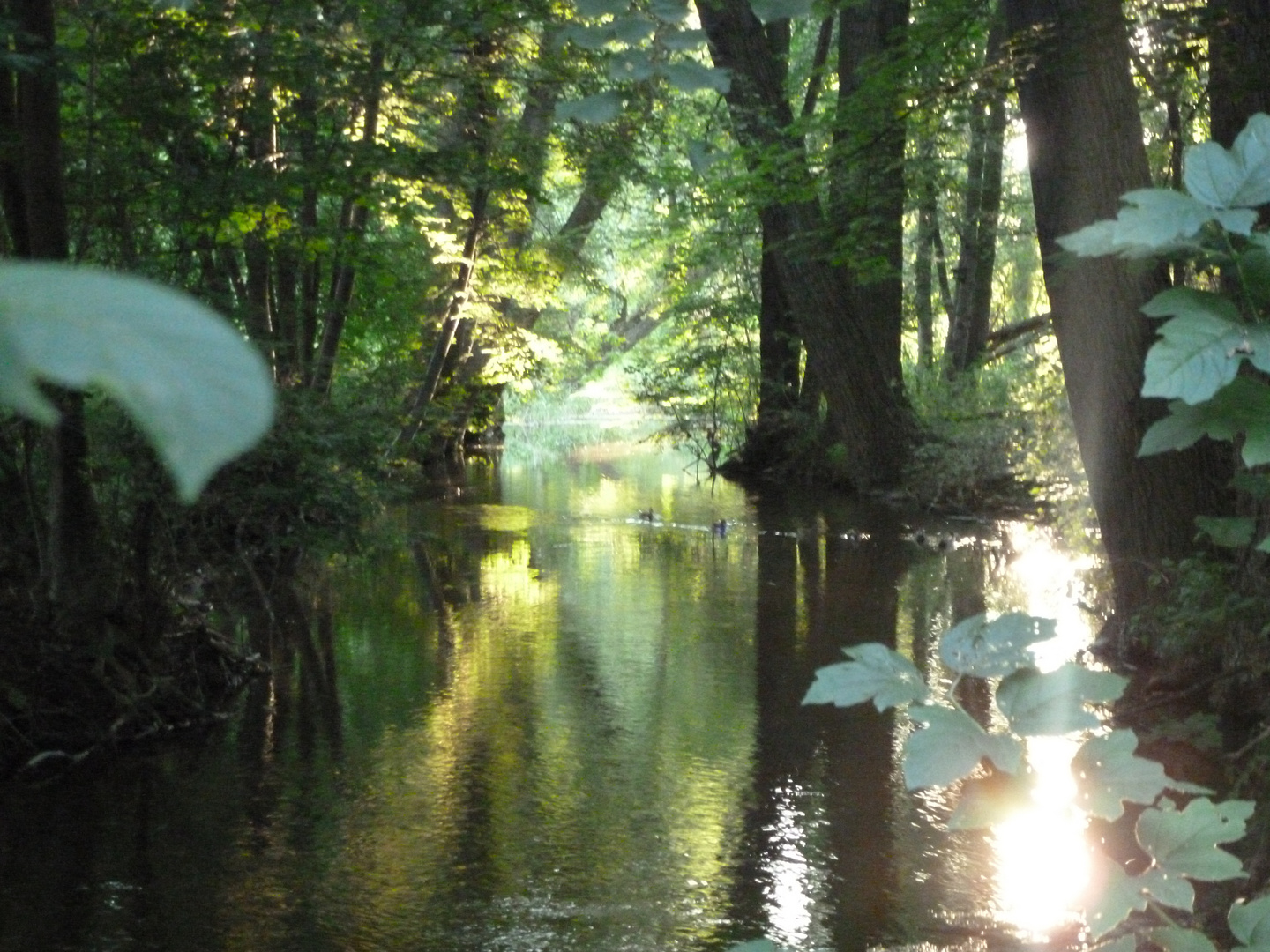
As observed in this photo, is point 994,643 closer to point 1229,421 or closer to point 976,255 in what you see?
point 1229,421

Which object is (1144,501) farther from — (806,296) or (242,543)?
(806,296)

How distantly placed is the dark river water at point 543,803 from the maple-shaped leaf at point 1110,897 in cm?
10

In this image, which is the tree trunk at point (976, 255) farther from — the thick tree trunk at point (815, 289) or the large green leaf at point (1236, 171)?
the large green leaf at point (1236, 171)

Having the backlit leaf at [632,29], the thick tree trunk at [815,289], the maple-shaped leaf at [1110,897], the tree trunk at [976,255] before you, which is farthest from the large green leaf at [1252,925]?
the tree trunk at [976,255]

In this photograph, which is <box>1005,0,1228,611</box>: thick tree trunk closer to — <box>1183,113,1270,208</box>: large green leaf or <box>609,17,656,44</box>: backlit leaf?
<box>609,17,656,44</box>: backlit leaf

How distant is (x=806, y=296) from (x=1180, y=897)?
13606 millimetres

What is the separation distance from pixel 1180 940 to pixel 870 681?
576 mm

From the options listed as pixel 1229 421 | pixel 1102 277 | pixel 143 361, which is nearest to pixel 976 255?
pixel 1102 277

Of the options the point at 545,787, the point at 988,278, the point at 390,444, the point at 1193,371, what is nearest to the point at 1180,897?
the point at 1193,371

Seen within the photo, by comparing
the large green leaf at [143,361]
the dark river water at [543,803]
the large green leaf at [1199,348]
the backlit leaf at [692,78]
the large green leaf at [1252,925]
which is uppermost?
the backlit leaf at [692,78]

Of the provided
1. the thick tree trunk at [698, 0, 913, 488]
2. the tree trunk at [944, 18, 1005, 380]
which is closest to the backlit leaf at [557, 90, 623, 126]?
the thick tree trunk at [698, 0, 913, 488]

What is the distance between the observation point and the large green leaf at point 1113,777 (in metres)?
1.86

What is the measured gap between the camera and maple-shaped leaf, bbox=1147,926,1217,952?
6.28 feet

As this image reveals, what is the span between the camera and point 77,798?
246 inches
